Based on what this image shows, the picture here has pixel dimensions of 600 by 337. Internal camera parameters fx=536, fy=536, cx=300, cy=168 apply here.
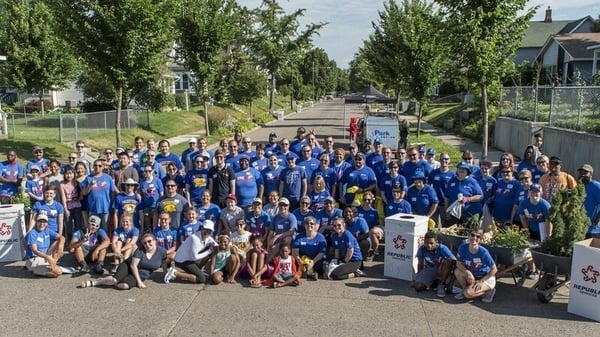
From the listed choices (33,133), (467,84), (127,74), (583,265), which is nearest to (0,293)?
(583,265)

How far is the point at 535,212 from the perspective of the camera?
7953 mm

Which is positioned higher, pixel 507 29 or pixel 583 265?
pixel 507 29

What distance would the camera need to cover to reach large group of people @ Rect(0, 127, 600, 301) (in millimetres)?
7910

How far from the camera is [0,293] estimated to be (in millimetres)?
7473

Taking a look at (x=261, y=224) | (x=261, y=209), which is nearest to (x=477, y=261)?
(x=261, y=224)

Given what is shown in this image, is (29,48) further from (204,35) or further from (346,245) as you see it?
(346,245)

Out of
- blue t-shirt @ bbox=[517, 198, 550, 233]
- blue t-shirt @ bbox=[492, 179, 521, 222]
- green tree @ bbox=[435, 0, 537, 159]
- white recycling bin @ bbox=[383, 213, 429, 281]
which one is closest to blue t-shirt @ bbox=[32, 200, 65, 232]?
white recycling bin @ bbox=[383, 213, 429, 281]

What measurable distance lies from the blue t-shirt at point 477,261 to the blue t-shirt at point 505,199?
168 centimetres

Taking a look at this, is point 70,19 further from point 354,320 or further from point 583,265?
point 583,265

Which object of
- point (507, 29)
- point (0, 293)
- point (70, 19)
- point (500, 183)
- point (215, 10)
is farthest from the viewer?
point (215, 10)

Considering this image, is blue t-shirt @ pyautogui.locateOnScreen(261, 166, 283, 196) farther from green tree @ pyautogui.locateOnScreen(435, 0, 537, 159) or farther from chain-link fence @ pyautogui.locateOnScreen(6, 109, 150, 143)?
chain-link fence @ pyautogui.locateOnScreen(6, 109, 150, 143)

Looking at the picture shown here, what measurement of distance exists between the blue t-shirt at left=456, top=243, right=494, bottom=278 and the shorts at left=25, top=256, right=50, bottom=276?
614cm

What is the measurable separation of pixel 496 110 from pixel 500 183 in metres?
19.2

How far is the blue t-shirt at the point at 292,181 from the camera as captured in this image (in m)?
9.76
